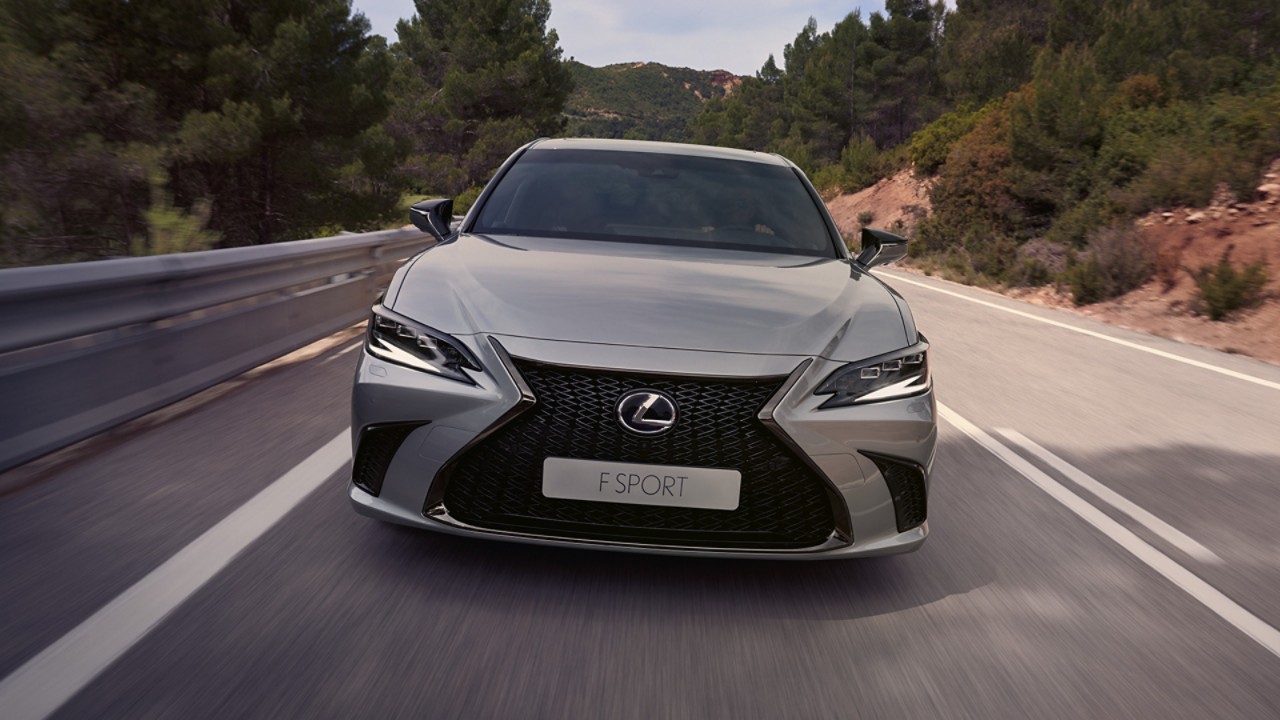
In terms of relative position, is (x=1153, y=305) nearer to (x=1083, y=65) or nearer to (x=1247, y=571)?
(x=1083, y=65)

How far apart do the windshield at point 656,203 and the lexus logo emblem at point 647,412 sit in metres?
1.69

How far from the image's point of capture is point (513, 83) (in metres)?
52.8

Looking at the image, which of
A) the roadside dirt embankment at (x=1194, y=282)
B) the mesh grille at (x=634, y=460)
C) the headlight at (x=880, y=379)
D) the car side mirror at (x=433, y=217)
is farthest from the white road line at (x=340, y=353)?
the roadside dirt embankment at (x=1194, y=282)

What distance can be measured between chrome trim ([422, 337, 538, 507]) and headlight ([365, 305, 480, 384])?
9cm

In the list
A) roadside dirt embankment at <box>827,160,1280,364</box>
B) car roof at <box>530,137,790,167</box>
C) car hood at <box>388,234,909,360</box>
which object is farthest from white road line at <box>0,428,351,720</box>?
roadside dirt embankment at <box>827,160,1280,364</box>

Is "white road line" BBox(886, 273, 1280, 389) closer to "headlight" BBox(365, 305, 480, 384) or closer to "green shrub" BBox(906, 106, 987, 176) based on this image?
"headlight" BBox(365, 305, 480, 384)

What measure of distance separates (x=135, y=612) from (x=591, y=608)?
134 centimetres

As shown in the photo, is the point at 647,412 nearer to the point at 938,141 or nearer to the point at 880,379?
the point at 880,379

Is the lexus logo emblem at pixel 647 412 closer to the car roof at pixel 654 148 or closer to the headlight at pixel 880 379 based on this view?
the headlight at pixel 880 379

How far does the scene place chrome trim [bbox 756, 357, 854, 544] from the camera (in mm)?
3332

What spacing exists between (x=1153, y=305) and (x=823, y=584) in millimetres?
13987

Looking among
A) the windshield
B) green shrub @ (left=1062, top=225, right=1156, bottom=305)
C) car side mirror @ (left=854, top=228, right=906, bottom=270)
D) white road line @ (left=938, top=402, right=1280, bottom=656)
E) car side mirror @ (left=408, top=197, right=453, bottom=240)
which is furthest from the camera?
green shrub @ (left=1062, top=225, right=1156, bottom=305)

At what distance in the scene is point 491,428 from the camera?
333 centimetres

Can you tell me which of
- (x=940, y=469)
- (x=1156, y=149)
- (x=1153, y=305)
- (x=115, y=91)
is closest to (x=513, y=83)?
(x=115, y=91)
